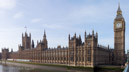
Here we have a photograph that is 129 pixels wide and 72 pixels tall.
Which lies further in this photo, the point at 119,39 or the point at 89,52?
the point at 119,39

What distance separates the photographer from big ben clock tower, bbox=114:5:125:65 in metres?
70.2

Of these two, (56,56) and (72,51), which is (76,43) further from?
(56,56)

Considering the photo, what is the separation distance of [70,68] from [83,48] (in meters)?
11.8

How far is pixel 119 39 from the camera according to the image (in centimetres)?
7219

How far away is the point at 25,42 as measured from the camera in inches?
5571

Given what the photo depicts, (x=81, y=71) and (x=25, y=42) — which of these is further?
(x=25, y=42)

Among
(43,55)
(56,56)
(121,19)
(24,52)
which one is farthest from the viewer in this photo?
(24,52)

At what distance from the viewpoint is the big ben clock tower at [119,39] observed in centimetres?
7025

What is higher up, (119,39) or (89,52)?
(119,39)

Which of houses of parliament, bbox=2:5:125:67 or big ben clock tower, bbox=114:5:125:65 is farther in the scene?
big ben clock tower, bbox=114:5:125:65

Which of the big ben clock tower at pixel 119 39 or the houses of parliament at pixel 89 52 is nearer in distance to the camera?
the houses of parliament at pixel 89 52

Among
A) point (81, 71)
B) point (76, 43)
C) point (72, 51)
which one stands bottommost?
point (81, 71)

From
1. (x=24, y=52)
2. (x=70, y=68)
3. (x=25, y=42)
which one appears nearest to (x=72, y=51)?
(x=70, y=68)

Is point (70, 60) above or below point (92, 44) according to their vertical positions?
below
